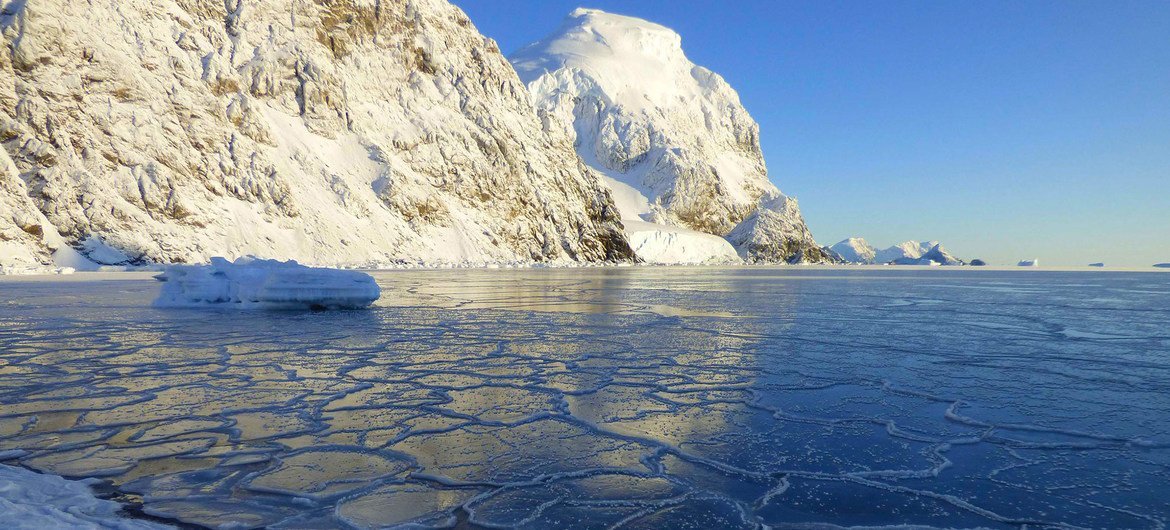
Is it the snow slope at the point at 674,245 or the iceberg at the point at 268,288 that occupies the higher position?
the snow slope at the point at 674,245

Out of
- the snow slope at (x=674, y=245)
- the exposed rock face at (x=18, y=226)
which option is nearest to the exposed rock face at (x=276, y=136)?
the exposed rock face at (x=18, y=226)

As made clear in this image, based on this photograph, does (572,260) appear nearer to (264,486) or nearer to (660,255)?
(660,255)

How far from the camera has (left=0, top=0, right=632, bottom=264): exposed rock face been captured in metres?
39.1

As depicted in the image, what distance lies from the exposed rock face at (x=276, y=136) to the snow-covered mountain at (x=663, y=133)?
51537 millimetres

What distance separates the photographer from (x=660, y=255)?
4301 inches

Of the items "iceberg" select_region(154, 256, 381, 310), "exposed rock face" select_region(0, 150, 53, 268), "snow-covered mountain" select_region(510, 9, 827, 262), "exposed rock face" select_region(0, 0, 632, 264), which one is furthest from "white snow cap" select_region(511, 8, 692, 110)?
"iceberg" select_region(154, 256, 381, 310)

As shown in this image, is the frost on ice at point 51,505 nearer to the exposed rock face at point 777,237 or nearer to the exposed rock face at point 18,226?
the exposed rock face at point 18,226

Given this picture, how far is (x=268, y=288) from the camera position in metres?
15.4

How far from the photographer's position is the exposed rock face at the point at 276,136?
128 feet

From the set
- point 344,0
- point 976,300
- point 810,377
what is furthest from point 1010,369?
point 344,0

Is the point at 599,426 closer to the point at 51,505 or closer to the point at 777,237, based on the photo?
the point at 51,505

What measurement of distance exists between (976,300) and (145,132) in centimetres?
4790

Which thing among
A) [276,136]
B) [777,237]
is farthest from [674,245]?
[276,136]

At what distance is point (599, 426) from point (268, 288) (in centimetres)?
1285
